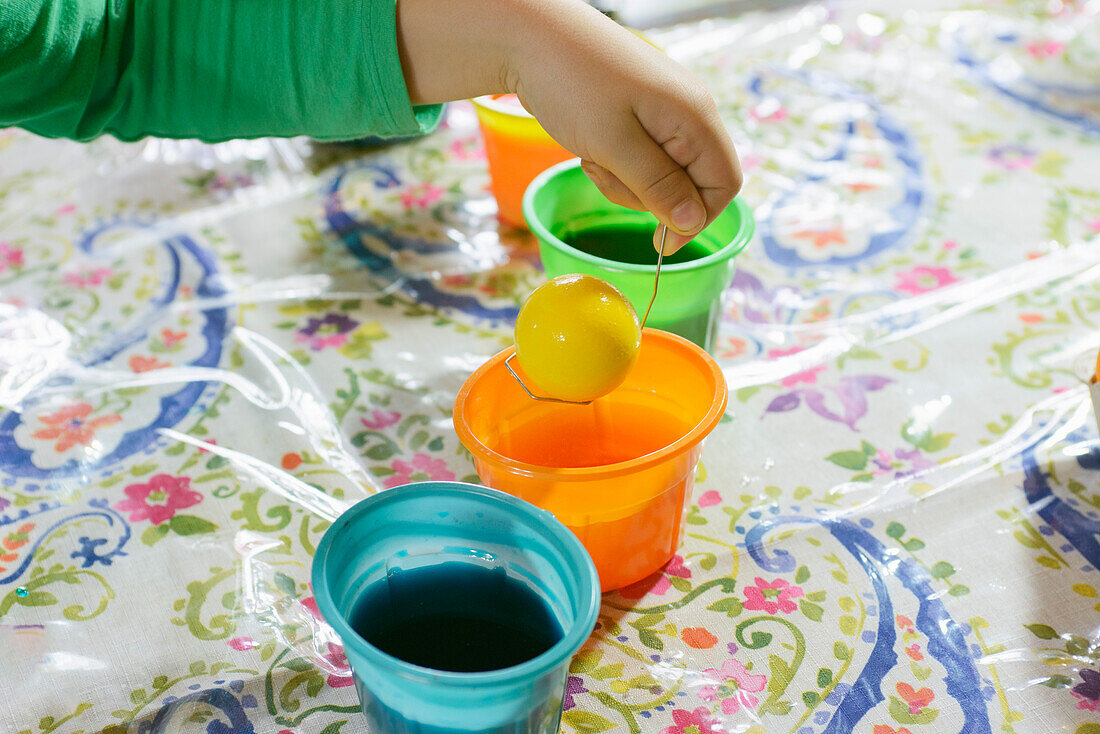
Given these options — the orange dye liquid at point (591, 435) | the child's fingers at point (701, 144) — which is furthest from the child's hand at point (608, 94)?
the orange dye liquid at point (591, 435)

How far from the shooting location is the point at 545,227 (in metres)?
0.71

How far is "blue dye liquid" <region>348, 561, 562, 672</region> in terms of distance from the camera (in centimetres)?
43

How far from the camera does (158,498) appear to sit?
1.95ft

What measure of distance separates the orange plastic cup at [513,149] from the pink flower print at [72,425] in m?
0.37

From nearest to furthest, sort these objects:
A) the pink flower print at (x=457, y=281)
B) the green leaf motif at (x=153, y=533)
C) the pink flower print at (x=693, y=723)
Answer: the pink flower print at (x=693, y=723) < the green leaf motif at (x=153, y=533) < the pink flower print at (x=457, y=281)

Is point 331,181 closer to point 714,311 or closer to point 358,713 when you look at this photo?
point 714,311

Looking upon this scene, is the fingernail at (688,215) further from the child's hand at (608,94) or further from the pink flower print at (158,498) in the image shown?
the pink flower print at (158,498)

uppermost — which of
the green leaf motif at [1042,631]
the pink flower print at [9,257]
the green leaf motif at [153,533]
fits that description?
the green leaf motif at [1042,631]

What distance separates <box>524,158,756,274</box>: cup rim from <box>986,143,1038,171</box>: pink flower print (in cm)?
41

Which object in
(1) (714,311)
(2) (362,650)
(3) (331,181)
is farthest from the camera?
(3) (331,181)

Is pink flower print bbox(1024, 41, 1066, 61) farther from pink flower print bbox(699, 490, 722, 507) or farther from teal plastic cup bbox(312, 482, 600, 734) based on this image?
teal plastic cup bbox(312, 482, 600, 734)

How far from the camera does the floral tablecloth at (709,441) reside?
491 millimetres

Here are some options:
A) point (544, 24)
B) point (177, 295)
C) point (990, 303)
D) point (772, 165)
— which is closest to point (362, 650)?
point (544, 24)

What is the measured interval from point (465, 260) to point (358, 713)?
0.44 m
